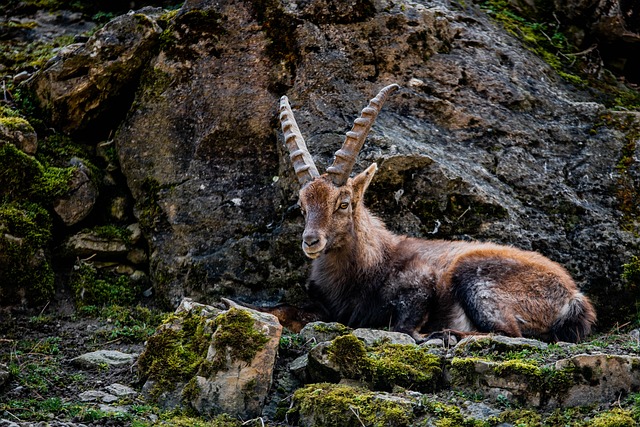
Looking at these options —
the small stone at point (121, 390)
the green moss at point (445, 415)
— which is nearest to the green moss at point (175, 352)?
the small stone at point (121, 390)

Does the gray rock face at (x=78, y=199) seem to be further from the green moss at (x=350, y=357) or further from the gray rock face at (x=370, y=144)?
the green moss at (x=350, y=357)

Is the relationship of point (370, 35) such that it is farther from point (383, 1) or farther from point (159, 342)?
point (159, 342)

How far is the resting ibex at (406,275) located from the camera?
25.2ft

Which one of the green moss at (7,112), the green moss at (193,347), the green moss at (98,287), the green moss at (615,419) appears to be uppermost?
the green moss at (615,419)

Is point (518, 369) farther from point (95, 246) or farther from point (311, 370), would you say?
point (95, 246)

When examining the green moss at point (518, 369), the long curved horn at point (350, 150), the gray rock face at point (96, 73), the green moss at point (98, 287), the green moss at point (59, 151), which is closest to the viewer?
the green moss at point (518, 369)

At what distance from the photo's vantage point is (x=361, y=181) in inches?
329

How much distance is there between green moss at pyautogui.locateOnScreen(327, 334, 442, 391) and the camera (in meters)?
6.01

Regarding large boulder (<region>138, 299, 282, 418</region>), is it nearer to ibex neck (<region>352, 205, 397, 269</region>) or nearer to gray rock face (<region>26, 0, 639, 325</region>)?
ibex neck (<region>352, 205, 397, 269</region>)

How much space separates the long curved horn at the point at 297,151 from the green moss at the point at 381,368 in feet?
8.75

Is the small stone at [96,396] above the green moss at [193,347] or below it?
below

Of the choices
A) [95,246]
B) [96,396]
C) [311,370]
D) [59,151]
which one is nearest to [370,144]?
[95,246]

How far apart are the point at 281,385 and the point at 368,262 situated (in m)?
2.49

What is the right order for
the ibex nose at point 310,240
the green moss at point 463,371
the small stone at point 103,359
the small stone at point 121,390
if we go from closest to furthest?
the green moss at point 463,371, the small stone at point 121,390, the small stone at point 103,359, the ibex nose at point 310,240
